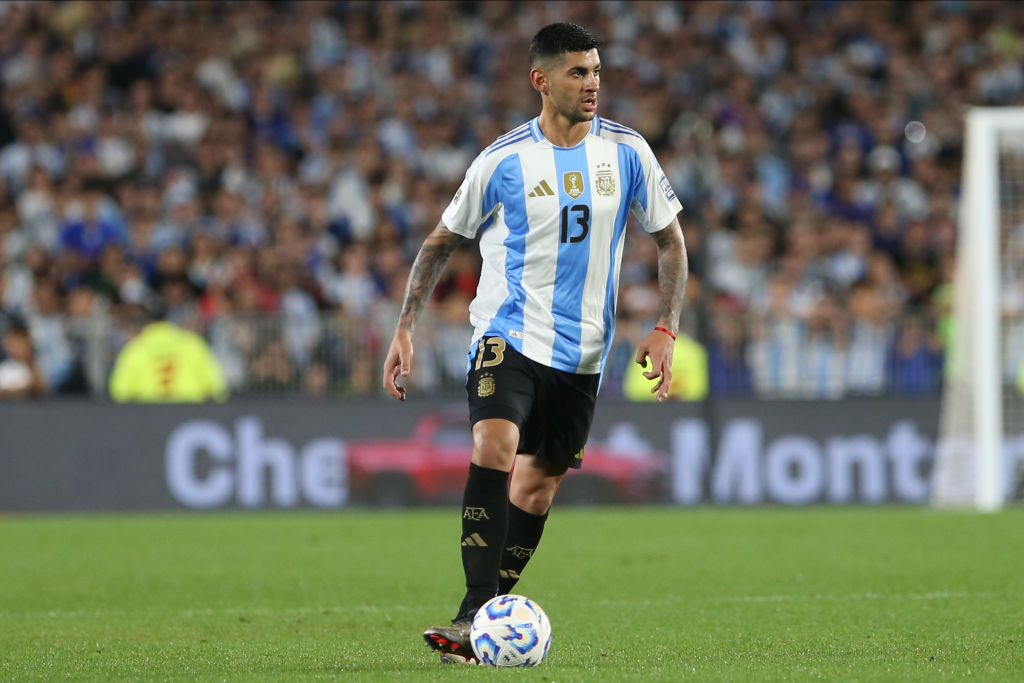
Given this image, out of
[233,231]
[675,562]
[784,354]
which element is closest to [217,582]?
[675,562]

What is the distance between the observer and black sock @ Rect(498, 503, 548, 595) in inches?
250

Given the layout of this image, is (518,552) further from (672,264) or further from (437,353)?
(437,353)

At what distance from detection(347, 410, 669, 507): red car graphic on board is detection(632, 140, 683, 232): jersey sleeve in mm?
9105

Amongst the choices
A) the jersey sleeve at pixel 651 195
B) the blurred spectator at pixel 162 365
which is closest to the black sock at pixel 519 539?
the jersey sleeve at pixel 651 195

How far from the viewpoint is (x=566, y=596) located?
8.41 m

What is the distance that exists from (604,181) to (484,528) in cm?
140

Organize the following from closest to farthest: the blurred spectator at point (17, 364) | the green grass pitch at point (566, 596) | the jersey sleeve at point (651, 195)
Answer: the green grass pitch at point (566, 596) → the jersey sleeve at point (651, 195) → the blurred spectator at point (17, 364)

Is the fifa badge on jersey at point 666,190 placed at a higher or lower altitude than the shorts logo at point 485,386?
higher

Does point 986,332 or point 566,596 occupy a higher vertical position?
point 986,332

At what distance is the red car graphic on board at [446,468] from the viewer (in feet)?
50.6

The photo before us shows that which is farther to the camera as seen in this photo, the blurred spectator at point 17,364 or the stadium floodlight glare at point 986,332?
the blurred spectator at point 17,364

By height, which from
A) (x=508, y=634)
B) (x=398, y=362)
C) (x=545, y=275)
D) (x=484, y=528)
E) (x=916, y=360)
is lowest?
(x=508, y=634)

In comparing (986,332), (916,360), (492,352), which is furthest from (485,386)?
(916,360)

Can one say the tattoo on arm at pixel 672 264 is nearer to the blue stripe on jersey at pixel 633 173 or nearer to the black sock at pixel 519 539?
the blue stripe on jersey at pixel 633 173
